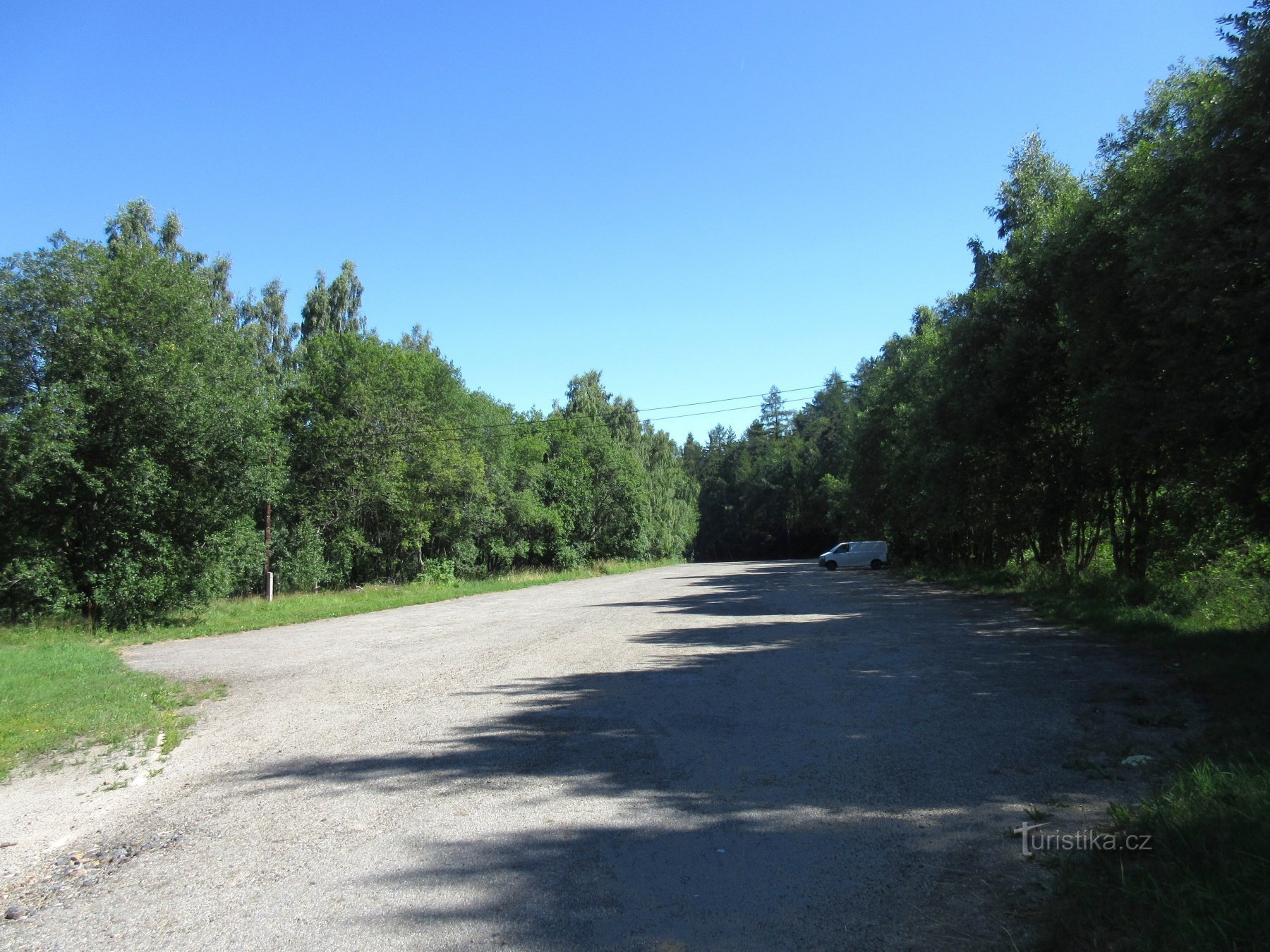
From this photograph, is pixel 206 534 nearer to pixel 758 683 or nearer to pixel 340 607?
pixel 340 607

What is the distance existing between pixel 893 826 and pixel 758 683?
173 inches

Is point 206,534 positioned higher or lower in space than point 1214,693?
higher

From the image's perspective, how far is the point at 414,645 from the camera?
1373cm

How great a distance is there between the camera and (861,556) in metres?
45.6

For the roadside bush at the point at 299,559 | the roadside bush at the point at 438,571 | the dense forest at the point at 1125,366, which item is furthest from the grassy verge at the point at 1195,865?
the roadside bush at the point at 438,571

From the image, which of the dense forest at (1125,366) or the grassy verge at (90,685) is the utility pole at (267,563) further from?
the dense forest at (1125,366)

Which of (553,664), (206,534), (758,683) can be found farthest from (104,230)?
(758,683)

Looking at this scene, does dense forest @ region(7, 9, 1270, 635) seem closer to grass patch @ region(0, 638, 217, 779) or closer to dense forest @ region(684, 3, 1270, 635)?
dense forest @ region(684, 3, 1270, 635)

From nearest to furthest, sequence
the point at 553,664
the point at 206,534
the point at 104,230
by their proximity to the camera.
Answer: the point at 553,664
the point at 206,534
the point at 104,230

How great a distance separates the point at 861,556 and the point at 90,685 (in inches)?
1634

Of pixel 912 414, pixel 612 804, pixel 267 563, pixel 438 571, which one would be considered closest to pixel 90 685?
pixel 612 804

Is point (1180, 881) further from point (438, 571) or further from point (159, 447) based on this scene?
point (438, 571)

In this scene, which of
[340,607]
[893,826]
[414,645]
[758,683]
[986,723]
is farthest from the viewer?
[340,607]

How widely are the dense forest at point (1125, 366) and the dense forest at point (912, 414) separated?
0.05 meters
